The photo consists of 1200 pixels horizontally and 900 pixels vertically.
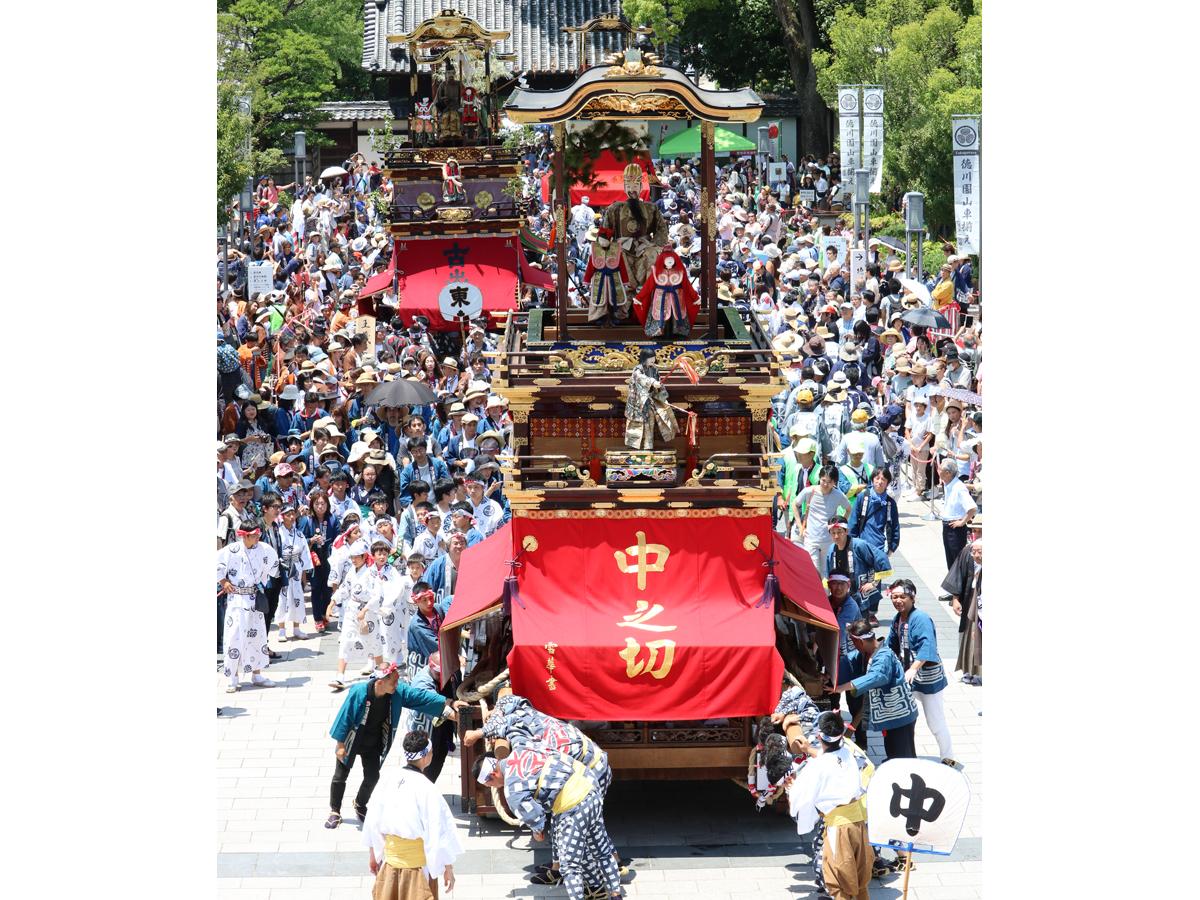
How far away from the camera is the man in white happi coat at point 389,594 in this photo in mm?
15797

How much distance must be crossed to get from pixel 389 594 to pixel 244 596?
1.45 meters

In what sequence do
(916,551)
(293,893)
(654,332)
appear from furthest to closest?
(916,551)
(654,332)
(293,893)

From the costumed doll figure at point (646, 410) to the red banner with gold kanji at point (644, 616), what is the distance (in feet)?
1.89

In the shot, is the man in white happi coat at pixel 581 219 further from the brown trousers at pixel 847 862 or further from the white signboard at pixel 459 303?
the brown trousers at pixel 847 862

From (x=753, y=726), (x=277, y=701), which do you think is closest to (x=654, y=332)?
(x=753, y=726)

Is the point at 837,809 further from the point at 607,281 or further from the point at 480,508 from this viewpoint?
the point at 480,508

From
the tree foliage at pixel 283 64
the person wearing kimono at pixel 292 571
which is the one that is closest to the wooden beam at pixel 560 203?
the person wearing kimono at pixel 292 571

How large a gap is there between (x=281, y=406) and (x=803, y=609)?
10.9 metres

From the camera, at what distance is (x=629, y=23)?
46.8 m

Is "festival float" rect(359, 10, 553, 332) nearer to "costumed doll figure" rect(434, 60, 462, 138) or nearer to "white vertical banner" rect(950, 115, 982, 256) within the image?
"costumed doll figure" rect(434, 60, 462, 138)

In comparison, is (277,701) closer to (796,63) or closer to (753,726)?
(753,726)

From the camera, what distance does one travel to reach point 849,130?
35281 mm

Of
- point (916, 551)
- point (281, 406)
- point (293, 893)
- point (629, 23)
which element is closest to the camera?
point (293, 893)

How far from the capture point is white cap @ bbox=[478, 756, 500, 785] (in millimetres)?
11995
